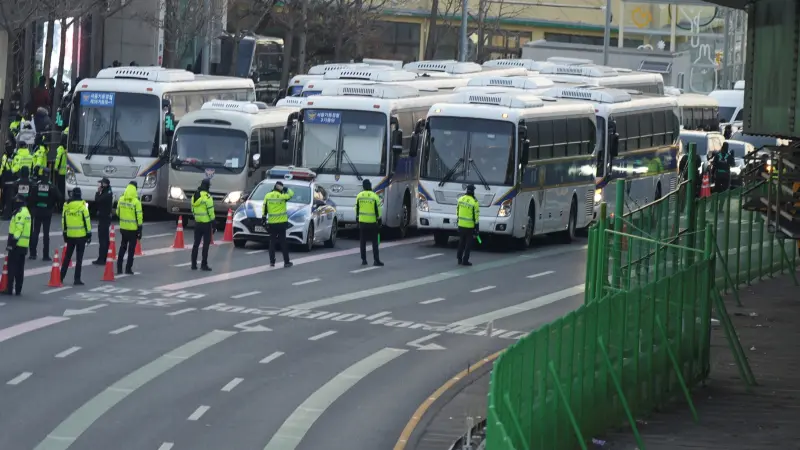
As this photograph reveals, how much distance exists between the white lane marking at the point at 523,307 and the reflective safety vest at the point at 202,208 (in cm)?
610

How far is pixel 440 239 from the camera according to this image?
38594 mm

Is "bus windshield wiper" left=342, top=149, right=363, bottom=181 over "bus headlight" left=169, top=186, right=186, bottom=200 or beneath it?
over

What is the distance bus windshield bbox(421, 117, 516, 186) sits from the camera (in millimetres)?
37219

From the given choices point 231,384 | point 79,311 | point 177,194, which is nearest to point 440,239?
point 177,194

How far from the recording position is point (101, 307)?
1051 inches

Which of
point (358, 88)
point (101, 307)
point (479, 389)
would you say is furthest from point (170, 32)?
point (479, 389)

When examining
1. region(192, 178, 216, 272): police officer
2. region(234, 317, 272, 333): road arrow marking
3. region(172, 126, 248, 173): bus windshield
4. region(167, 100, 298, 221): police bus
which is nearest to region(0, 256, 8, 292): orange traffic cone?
region(234, 317, 272, 333): road arrow marking

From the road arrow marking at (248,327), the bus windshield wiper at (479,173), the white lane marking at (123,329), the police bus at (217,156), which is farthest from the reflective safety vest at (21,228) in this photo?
the bus windshield wiper at (479,173)

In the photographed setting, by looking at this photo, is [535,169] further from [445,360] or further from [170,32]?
[170,32]

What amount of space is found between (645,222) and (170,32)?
38.5 meters

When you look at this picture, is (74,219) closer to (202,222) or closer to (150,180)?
(202,222)

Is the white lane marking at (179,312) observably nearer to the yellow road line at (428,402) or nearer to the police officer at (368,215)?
the yellow road line at (428,402)

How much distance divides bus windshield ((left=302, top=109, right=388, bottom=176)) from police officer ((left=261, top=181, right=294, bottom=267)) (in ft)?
18.5

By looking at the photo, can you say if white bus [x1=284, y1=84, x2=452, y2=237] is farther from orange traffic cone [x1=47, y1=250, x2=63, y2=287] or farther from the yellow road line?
the yellow road line
